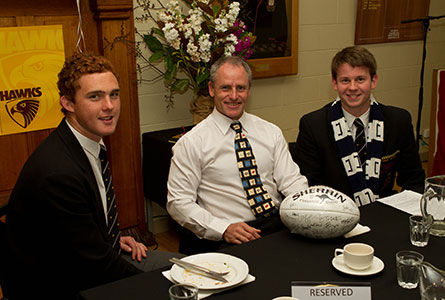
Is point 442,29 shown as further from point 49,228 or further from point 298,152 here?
point 49,228

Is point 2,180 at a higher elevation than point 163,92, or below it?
below

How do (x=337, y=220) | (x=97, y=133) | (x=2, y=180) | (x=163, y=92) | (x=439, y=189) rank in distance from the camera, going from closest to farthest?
(x=337, y=220) < (x=439, y=189) < (x=97, y=133) < (x=2, y=180) < (x=163, y=92)

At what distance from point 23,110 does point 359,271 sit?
2180 millimetres

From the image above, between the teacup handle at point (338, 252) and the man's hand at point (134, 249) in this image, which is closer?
the teacup handle at point (338, 252)

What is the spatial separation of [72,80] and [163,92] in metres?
1.60

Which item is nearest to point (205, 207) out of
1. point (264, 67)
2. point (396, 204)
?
point (396, 204)

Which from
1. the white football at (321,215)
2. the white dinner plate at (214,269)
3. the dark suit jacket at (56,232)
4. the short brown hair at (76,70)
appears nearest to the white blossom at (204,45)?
the short brown hair at (76,70)

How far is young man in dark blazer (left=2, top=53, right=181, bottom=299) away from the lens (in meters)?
1.67

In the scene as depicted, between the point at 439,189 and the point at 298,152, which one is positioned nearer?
the point at 439,189

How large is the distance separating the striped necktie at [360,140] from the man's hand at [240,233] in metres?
0.72

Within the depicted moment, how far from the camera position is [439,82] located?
150 inches

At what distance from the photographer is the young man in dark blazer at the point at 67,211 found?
1665 millimetres

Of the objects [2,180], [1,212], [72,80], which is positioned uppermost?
[72,80]

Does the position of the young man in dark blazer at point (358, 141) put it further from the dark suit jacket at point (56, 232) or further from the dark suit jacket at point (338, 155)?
the dark suit jacket at point (56, 232)
